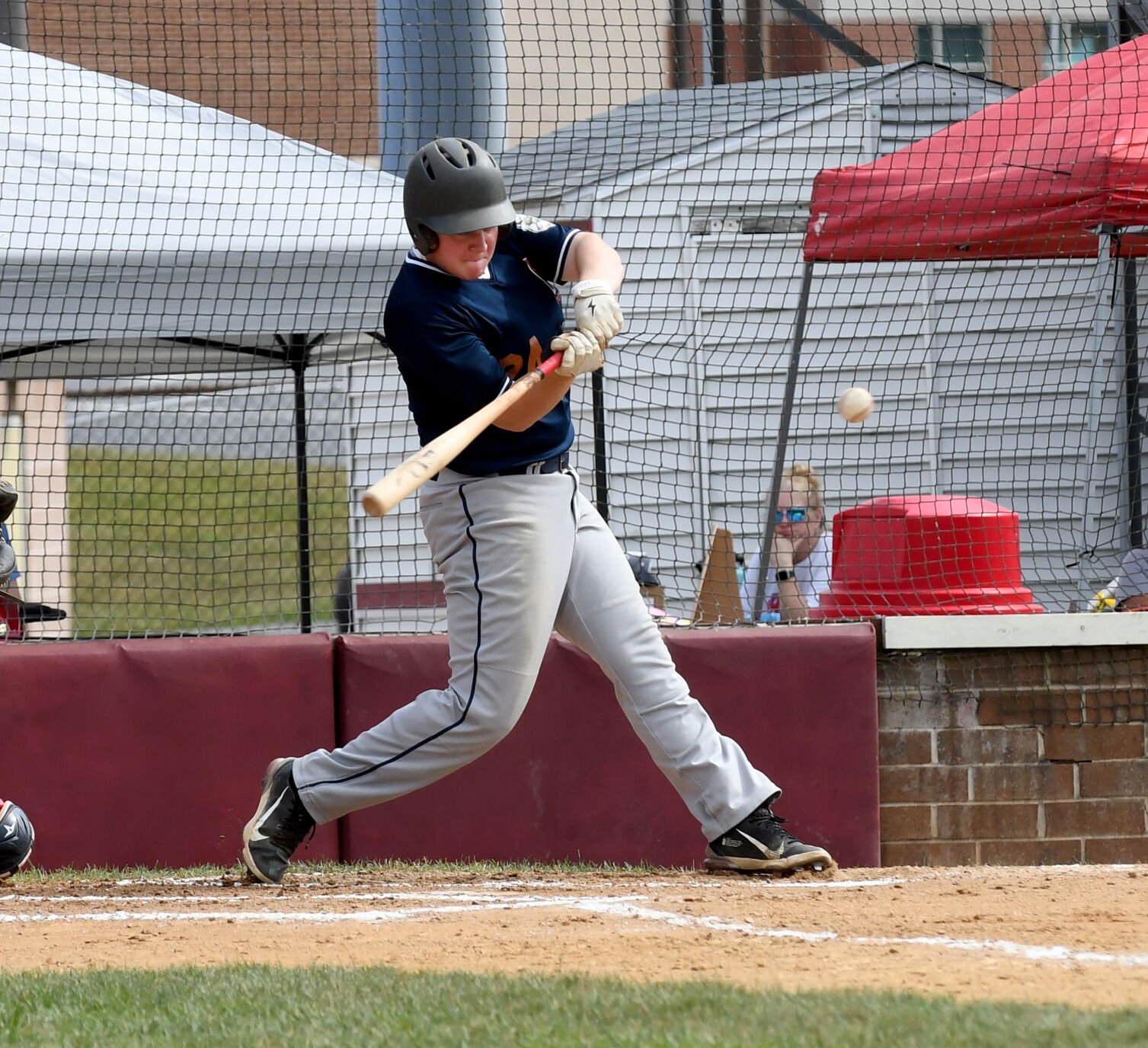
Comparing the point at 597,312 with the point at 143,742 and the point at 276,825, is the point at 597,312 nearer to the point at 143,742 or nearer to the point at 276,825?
the point at 276,825

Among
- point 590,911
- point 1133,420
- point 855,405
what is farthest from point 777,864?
point 855,405

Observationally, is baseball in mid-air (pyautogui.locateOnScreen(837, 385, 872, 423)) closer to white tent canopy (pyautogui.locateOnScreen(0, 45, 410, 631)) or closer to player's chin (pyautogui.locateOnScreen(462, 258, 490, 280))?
white tent canopy (pyautogui.locateOnScreen(0, 45, 410, 631))

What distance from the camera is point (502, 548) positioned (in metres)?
3.94

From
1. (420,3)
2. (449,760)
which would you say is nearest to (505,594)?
(449,760)

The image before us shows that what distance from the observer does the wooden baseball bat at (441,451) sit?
3338 millimetres

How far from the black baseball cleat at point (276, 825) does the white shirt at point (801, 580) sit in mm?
2712

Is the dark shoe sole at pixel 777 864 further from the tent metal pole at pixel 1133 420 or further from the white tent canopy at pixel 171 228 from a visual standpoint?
the tent metal pole at pixel 1133 420

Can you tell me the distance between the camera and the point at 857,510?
18.7 ft

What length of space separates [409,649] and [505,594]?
3.97 ft

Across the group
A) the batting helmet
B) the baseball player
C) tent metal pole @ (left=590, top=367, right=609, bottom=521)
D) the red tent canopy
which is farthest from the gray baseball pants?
the red tent canopy

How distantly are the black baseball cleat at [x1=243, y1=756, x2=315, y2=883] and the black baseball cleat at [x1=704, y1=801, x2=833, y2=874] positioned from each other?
1.06 m

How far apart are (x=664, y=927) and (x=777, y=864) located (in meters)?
0.79

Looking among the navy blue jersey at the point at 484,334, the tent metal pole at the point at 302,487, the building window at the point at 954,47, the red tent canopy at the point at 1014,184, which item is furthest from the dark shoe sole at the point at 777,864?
the building window at the point at 954,47

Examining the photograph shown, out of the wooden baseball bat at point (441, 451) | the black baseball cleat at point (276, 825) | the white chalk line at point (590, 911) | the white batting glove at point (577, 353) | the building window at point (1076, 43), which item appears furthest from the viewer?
the building window at point (1076, 43)
